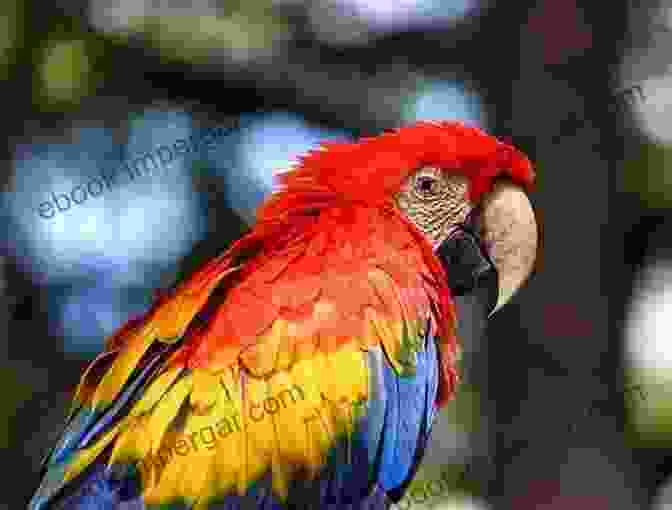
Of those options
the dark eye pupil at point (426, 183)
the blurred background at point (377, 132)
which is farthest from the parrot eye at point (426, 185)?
the blurred background at point (377, 132)

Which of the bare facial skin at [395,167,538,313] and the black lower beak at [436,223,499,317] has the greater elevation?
the bare facial skin at [395,167,538,313]

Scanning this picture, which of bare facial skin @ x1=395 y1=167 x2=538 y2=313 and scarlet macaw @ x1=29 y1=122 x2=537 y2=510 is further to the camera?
bare facial skin @ x1=395 y1=167 x2=538 y2=313

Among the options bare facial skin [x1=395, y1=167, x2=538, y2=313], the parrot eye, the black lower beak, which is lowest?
the black lower beak

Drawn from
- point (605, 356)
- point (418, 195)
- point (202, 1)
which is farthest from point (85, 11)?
point (605, 356)

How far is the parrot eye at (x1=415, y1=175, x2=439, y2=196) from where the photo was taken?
77 centimetres

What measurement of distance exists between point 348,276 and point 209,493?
0.69ft

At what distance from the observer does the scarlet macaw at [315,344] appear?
0.64m

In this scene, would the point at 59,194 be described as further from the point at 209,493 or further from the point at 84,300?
the point at 209,493

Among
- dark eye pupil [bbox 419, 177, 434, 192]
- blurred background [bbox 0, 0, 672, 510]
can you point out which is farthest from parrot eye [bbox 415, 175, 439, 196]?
blurred background [bbox 0, 0, 672, 510]

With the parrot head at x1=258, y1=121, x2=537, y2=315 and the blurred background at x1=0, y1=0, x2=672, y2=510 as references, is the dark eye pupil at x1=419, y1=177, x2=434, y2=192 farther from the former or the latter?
the blurred background at x1=0, y1=0, x2=672, y2=510

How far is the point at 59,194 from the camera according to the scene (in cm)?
84

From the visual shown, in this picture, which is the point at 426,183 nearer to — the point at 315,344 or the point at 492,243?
the point at 492,243

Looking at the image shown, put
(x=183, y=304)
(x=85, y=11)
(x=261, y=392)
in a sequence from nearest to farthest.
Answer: (x=261, y=392), (x=183, y=304), (x=85, y=11)

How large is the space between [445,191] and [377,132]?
0.11 m
